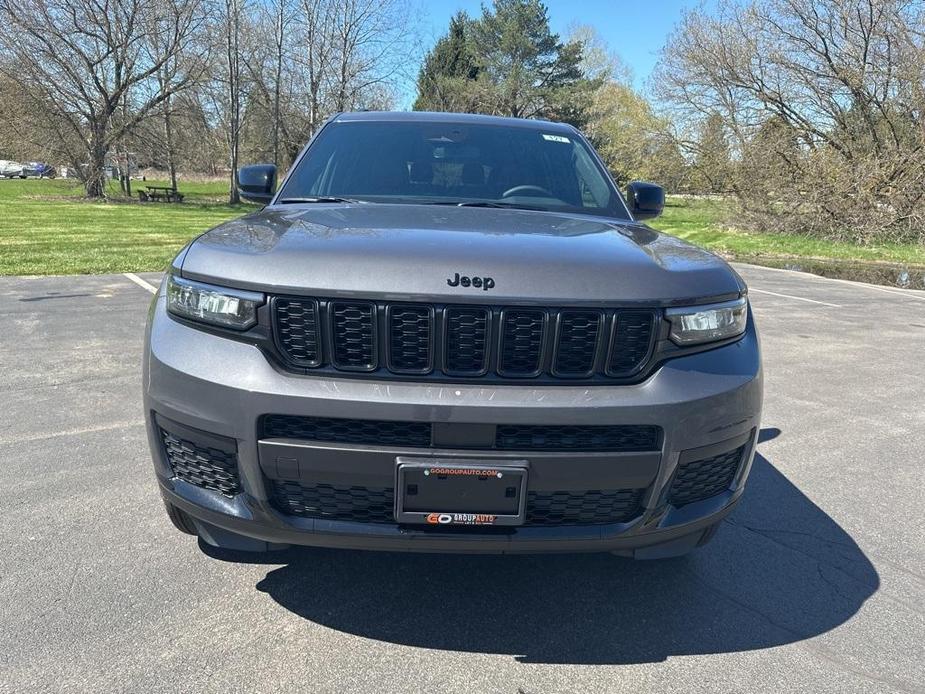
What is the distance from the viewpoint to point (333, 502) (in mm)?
2080

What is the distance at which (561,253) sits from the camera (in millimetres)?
2217

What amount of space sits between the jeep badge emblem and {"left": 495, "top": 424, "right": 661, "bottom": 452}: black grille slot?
41cm

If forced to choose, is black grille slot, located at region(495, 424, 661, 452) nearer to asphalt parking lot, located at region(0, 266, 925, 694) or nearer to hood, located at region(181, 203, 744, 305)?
hood, located at region(181, 203, 744, 305)

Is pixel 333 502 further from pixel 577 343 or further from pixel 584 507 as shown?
pixel 577 343

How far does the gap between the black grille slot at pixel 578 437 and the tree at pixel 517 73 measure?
4423 centimetres

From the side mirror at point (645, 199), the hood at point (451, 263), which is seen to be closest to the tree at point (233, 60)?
the side mirror at point (645, 199)

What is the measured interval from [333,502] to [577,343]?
2.86ft

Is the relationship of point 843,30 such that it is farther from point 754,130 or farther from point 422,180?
point 422,180

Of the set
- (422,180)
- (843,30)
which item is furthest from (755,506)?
(843,30)

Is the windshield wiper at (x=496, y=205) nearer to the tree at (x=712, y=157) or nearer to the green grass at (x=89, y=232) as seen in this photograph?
the green grass at (x=89, y=232)

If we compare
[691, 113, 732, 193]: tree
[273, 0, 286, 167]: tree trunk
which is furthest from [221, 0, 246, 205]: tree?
[691, 113, 732, 193]: tree

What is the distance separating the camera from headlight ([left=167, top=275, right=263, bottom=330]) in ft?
6.86

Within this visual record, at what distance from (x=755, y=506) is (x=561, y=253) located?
6.77ft

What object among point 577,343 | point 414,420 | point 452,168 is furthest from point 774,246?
point 414,420
